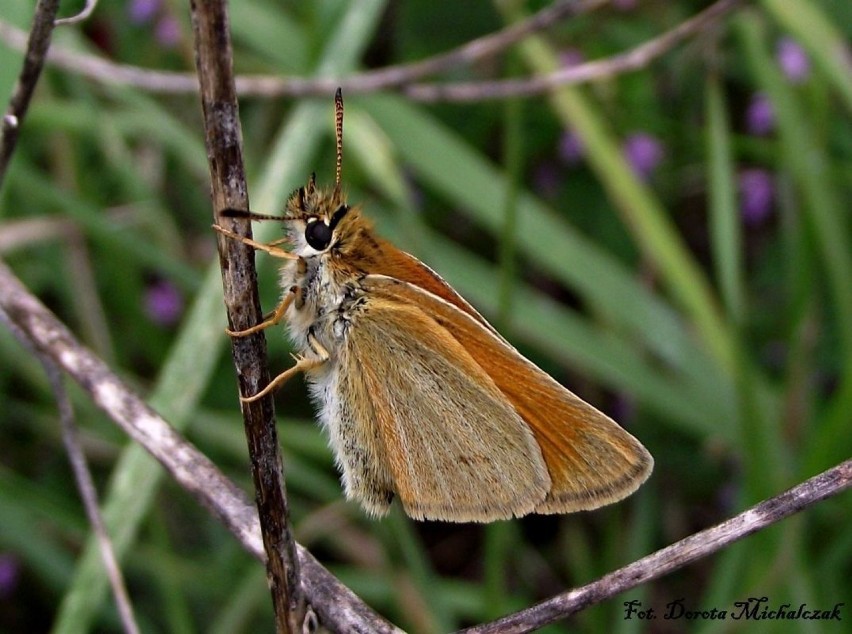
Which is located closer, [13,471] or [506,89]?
[506,89]

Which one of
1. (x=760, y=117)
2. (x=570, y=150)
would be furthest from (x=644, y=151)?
(x=760, y=117)

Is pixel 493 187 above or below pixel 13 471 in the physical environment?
above

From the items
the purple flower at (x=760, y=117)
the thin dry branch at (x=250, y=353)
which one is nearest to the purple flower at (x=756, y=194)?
the purple flower at (x=760, y=117)

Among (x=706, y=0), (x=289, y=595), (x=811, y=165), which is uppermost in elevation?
(x=706, y=0)

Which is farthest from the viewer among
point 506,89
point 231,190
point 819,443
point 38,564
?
point 38,564

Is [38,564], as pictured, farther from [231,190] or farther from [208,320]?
[231,190]

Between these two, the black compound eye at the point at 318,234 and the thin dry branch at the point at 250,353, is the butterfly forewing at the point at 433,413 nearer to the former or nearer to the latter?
the black compound eye at the point at 318,234

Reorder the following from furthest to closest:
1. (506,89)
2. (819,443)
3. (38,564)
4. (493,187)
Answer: (493,187)
(38,564)
(506,89)
(819,443)

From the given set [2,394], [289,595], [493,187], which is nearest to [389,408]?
[289,595]
